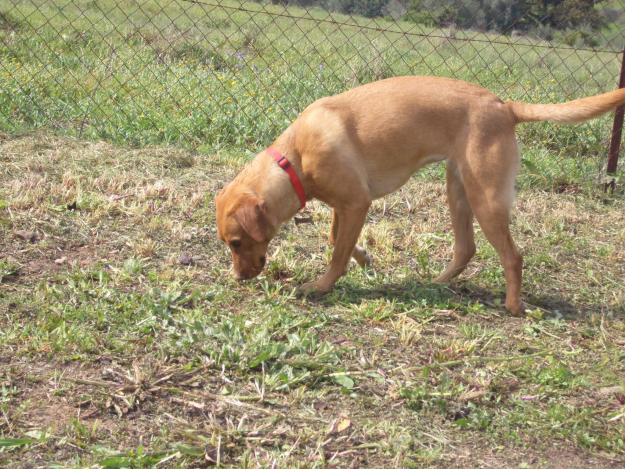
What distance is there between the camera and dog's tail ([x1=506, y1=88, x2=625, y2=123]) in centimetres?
405

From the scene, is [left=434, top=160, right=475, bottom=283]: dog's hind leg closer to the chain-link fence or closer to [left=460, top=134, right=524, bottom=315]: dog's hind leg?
[left=460, top=134, right=524, bottom=315]: dog's hind leg

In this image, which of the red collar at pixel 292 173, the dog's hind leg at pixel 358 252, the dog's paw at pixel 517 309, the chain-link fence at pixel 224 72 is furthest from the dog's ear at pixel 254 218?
the chain-link fence at pixel 224 72

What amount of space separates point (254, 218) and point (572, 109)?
170cm

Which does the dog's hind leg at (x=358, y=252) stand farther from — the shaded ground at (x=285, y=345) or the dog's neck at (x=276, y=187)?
the dog's neck at (x=276, y=187)

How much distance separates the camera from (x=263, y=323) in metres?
3.66

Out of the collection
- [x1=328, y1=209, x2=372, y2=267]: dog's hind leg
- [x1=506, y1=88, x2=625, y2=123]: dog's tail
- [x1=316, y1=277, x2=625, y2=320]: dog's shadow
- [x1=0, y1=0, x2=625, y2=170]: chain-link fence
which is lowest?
[x1=316, y1=277, x2=625, y2=320]: dog's shadow

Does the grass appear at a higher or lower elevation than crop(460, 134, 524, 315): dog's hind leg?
lower

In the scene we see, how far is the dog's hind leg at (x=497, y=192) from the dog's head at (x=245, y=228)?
105cm

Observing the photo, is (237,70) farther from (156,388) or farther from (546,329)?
(156,388)

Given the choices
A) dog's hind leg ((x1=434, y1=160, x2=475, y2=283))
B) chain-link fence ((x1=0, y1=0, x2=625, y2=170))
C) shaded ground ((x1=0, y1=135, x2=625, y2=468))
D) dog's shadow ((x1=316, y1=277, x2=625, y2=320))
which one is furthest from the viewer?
chain-link fence ((x1=0, y1=0, x2=625, y2=170))

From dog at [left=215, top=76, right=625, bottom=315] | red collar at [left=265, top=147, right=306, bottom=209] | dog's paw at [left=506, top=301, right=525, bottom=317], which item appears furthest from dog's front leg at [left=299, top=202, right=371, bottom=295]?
dog's paw at [left=506, top=301, right=525, bottom=317]

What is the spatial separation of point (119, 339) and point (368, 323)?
3.83 ft

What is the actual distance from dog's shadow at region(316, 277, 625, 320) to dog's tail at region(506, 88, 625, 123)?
95cm

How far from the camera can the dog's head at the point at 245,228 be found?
406 cm
